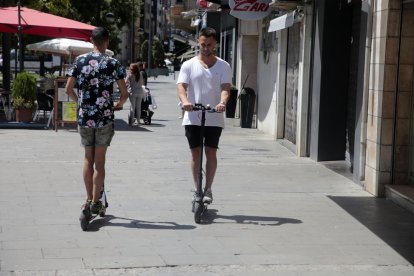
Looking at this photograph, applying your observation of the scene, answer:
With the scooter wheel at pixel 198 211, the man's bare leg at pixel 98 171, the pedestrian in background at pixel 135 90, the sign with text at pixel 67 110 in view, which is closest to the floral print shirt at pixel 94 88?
the man's bare leg at pixel 98 171

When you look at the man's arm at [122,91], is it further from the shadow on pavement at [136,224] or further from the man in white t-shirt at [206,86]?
the shadow on pavement at [136,224]

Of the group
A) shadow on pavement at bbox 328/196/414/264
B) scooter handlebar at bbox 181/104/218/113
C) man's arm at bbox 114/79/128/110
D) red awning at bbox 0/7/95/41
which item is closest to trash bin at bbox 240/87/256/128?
red awning at bbox 0/7/95/41

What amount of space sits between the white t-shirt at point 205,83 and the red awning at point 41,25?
10.2 m

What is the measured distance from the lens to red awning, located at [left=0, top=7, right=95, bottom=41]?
17.2m

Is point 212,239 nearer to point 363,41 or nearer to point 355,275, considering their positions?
point 355,275

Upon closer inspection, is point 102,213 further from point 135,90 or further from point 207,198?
point 135,90

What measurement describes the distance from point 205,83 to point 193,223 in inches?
55.0

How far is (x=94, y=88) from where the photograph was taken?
278 inches

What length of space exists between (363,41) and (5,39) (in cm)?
1412

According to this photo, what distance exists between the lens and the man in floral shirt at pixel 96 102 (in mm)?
7062

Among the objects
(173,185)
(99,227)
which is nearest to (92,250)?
(99,227)

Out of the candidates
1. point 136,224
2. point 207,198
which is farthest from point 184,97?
point 136,224

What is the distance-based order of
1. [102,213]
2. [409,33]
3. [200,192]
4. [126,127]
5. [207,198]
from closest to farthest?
[102,213], [200,192], [207,198], [409,33], [126,127]

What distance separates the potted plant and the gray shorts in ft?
33.7
